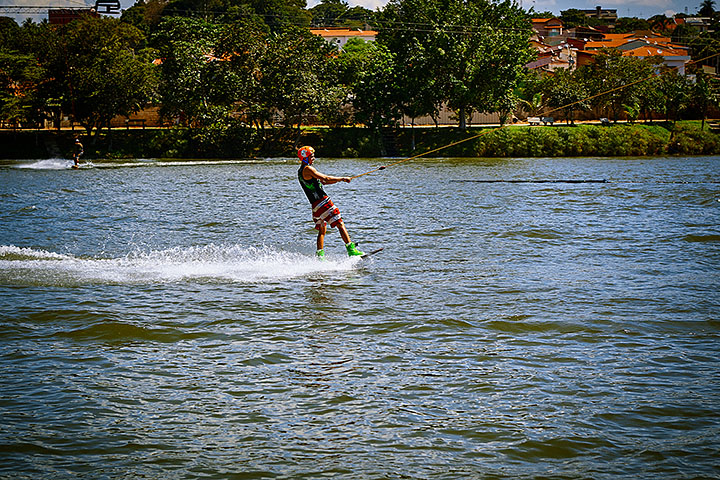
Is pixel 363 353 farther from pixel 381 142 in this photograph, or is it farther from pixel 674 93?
pixel 674 93

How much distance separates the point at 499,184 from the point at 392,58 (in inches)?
1325

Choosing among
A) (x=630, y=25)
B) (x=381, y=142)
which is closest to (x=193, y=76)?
(x=381, y=142)

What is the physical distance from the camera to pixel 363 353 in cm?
991

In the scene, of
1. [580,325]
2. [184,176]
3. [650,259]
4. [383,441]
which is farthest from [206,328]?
[184,176]

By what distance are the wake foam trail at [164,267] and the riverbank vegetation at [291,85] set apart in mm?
47977

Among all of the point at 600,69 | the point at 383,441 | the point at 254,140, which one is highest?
the point at 600,69

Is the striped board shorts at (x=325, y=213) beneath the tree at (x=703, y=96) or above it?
beneath

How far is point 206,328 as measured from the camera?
1124 cm

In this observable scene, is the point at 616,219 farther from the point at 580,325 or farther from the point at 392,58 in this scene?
the point at 392,58

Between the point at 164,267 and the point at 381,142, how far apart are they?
52270mm

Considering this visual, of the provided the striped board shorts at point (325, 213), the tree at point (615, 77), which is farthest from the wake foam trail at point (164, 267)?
the tree at point (615, 77)

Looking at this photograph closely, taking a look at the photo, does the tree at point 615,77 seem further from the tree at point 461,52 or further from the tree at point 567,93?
the tree at point 461,52

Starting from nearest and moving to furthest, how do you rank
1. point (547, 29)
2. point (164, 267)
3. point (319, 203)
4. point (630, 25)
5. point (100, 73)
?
1. point (164, 267)
2. point (319, 203)
3. point (100, 73)
4. point (547, 29)
5. point (630, 25)

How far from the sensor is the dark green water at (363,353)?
702 cm
